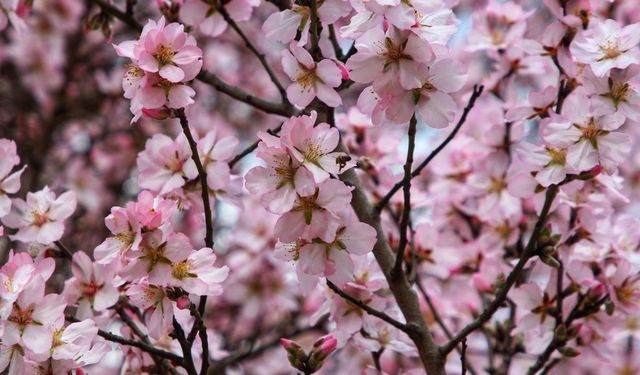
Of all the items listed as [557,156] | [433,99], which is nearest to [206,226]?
[433,99]

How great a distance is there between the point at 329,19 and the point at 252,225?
6.49 ft

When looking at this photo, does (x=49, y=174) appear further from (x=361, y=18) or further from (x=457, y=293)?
(x=361, y=18)

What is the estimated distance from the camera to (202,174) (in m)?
1.47

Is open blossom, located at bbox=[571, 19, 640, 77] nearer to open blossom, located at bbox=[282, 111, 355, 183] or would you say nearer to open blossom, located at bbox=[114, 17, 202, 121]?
open blossom, located at bbox=[282, 111, 355, 183]

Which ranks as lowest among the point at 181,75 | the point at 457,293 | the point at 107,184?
the point at 107,184

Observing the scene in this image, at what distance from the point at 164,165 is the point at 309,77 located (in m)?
0.41

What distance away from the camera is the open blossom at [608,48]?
147 cm

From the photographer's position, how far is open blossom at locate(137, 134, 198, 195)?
163cm

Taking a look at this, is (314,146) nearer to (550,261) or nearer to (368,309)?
(368,309)

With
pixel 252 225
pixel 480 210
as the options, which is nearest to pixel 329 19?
pixel 480 210

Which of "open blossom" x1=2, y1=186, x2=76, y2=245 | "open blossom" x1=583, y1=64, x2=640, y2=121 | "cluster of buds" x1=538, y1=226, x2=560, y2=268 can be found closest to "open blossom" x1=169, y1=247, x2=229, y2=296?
"open blossom" x1=2, y1=186, x2=76, y2=245

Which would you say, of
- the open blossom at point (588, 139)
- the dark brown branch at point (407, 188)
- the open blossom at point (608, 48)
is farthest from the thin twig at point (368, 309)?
the open blossom at point (608, 48)

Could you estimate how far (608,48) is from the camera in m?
1.52

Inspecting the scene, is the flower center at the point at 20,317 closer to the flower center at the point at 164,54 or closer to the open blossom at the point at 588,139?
the flower center at the point at 164,54
